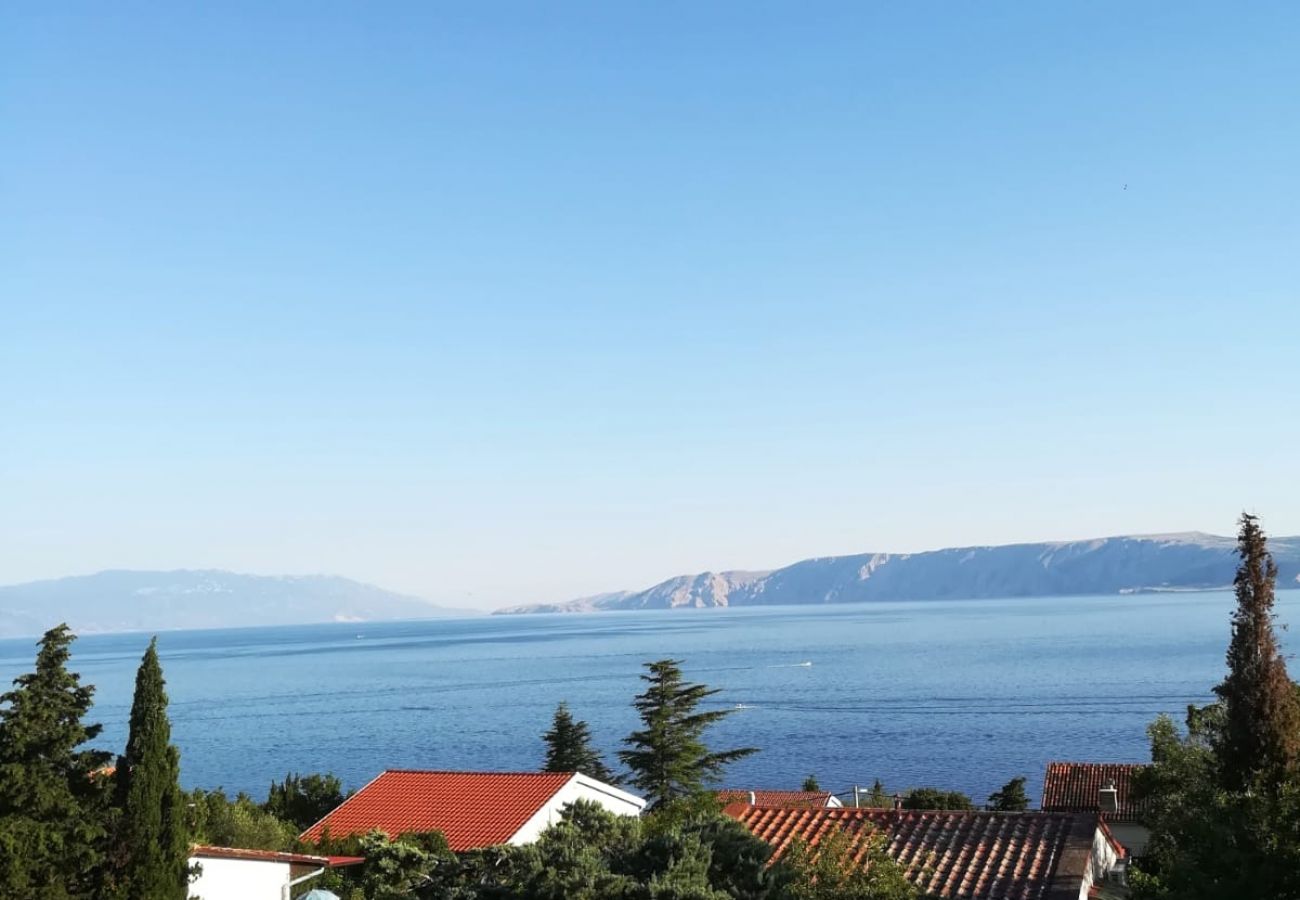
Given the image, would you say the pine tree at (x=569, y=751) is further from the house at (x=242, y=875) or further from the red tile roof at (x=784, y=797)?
the house at (x=242, y=875)

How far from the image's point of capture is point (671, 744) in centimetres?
4544

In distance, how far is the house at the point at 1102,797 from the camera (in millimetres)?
33906

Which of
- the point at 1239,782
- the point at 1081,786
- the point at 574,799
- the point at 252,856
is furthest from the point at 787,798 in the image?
the point at 1239,782

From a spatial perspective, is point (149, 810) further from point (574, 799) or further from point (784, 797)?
point (784, 797)

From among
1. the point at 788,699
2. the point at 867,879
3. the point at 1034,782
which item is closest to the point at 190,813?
the point at 867,879

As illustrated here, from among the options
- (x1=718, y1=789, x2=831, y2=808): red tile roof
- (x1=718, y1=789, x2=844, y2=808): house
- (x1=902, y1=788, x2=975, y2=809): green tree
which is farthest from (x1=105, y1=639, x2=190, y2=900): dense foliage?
(x1=902, y1=788, x2=975, y2=809): green tree

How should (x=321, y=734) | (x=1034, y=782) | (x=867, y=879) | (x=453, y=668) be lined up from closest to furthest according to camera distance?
(x=867, y=879), (x=1034, y=782), (x=321, y=734), (x=453, y=668)

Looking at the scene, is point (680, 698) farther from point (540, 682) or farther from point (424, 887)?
point (540, 682)

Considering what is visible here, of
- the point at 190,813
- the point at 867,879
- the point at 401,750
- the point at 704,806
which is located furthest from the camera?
the point at 401,750

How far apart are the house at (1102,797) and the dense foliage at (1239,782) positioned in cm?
1049

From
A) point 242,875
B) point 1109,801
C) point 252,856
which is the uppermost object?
point 252,856

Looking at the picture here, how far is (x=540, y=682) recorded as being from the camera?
140625 millimetres

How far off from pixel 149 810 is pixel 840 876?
1118 cm

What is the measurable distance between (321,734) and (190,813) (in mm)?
77194
